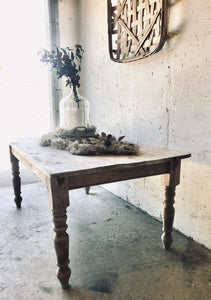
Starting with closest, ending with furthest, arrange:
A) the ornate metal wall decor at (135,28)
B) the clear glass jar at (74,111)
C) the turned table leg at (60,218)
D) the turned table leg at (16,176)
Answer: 1. the turned table leg at (60,218)
2. the ornate metal wall decor at (135,28)
3. the clear glass jar at (74,111)
4. the turned table leg at (16,176)

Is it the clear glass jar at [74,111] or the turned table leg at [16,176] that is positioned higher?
the clear glass jar at [74,111]

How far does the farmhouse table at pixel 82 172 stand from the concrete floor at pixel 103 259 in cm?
13

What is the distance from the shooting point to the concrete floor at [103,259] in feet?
3.86

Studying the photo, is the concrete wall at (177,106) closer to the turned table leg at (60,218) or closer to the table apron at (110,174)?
the table apron at (110,174)

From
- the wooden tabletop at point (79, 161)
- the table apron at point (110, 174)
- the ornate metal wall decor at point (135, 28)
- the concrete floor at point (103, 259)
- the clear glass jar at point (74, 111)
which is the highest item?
the ornate metal wall decor at point (135, 28)

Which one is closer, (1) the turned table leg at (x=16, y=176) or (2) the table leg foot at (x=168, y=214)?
(2) the table leg foot at (x=168, y=214)

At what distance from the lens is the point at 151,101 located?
6.06 ft

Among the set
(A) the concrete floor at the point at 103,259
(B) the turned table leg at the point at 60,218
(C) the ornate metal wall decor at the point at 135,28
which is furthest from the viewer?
(C) the ornate metal wall decor at the point at 135,28

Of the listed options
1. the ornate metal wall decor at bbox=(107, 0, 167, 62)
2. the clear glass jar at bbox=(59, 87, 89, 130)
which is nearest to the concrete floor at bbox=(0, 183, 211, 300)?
the clear glass jar at bbox=(59, 87, 89, 130)

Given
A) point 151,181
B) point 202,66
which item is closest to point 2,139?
point 151,181

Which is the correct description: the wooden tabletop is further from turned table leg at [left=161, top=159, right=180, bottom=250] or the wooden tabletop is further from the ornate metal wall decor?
the ornate metal wall decor

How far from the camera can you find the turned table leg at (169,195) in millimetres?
1344

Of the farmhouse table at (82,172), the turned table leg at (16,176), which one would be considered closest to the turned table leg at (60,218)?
the farmhouse table at (82,172)

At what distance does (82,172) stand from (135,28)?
1333mm
